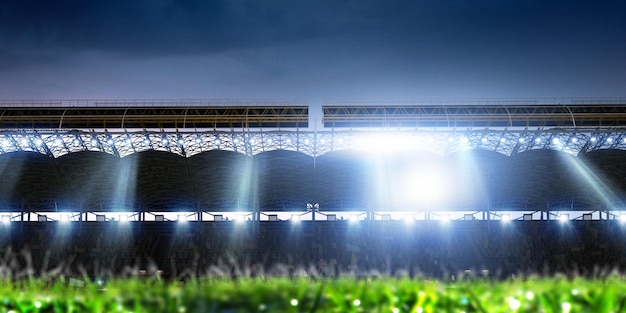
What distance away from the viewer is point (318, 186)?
222 feet

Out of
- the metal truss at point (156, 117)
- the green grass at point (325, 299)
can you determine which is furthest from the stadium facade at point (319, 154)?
the green grass at point (325, 299)

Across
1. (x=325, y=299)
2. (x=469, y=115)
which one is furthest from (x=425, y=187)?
(x=325, y=299)

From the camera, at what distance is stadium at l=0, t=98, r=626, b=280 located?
59.7 metres

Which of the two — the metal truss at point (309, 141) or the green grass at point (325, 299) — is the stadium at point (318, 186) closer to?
the metal truss at point (309, 141)

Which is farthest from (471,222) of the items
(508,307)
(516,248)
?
(508,307)

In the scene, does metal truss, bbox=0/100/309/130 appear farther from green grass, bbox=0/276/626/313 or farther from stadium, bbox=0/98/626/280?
green grass, bbox=0/276/626/313

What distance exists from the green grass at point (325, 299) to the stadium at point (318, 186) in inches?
1915

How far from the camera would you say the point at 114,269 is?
66.0m

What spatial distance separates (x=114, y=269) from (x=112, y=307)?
6078cm

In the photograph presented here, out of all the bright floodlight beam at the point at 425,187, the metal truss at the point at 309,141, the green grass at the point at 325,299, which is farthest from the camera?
the bright floodlight beam at the point at 425,187

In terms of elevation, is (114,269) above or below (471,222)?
below

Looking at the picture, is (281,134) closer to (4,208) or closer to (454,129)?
(454,129)

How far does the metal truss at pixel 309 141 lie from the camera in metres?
58.0

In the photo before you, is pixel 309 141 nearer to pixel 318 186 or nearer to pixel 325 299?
pixel 318 186
